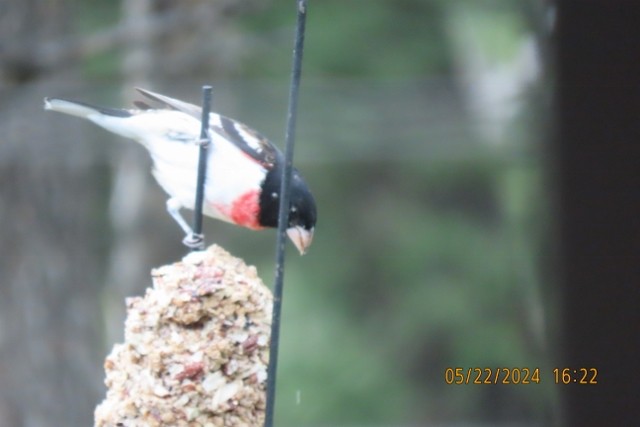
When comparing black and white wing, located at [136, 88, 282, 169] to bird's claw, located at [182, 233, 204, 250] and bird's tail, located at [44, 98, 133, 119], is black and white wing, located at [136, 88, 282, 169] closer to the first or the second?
bird's tail, located at [44, 98, 133, 119]

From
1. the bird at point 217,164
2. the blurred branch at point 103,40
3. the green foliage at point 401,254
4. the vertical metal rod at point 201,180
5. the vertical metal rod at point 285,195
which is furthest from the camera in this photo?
the green foliage at point 401,254

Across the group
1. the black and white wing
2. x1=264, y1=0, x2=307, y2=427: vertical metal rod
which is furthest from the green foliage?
x1=264, y1=0, x2=307, y2=427: vertical metal rod

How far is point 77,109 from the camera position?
2277mm

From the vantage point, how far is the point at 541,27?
4809 millimetres

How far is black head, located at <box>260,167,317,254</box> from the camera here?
2.24 metres

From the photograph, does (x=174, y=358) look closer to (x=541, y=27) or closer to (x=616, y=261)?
(x=616, y=261)

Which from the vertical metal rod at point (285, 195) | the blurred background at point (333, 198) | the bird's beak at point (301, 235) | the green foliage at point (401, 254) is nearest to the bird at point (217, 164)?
the bird's beak at point (301, 235)

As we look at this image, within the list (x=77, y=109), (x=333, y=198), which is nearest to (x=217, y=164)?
(x=77, y=109)

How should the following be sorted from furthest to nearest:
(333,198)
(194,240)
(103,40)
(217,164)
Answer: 1. (333,198)
2. (103,40)
3. (217,164)
4. (194,240)

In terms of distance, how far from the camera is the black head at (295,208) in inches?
88.0

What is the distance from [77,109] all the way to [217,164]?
371 mm

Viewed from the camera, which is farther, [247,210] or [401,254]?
[401,254]

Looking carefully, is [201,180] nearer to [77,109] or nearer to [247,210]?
[247,210]

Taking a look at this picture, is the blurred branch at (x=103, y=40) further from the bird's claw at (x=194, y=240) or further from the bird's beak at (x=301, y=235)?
the bird's claw at (x=194, y=240)
